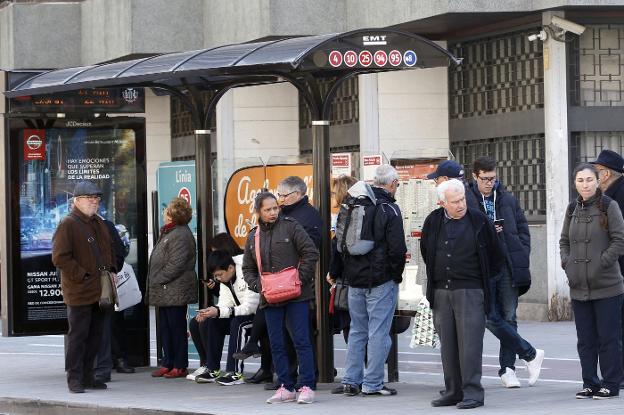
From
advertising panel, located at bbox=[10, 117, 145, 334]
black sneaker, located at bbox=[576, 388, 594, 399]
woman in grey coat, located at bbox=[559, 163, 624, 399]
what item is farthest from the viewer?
advertising panel, located at bbox=[10, 117, 145, 334]

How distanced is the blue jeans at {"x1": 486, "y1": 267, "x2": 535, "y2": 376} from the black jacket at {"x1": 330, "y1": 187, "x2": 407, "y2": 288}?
103cm

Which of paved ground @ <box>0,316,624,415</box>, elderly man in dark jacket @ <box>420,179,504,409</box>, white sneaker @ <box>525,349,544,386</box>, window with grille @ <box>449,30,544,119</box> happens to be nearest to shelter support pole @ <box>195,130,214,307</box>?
paved ground @ <box>0,316,624,415</box>

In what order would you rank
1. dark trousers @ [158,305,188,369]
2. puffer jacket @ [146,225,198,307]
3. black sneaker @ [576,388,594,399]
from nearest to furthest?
black sneaker @ [576,388,594,399] → puffer jacket @ [146,225,198,307] → dark trousers @ [158,305,188,369]

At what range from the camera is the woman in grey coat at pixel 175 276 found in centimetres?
1548

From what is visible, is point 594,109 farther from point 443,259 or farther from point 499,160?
point 443,259

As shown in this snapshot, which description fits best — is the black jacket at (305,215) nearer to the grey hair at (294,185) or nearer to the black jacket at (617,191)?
the grey hair at (294,185)

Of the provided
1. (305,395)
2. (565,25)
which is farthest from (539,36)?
(305,395)

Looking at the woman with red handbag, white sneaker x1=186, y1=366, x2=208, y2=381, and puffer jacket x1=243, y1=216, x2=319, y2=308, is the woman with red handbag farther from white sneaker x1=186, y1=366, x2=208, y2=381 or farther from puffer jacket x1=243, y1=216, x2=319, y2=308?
white sneaker x1=186, y1=366, x2=208, y2=381

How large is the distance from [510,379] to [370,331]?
148cm

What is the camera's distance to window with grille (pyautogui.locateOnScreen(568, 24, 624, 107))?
71.8 ft

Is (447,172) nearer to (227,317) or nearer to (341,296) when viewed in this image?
(341,296)

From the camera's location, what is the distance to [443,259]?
40.9 feet

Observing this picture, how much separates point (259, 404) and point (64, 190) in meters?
4.43

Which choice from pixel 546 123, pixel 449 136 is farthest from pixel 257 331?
pixel 449 136
